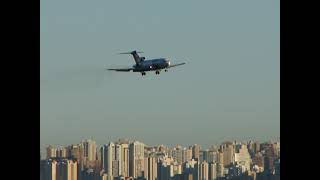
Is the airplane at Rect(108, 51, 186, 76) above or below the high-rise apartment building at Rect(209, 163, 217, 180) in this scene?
above

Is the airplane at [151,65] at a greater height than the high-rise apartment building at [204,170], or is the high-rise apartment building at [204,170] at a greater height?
the airplane at [151,65]

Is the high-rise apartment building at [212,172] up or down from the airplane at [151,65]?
down

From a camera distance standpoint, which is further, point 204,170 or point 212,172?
point 204,170

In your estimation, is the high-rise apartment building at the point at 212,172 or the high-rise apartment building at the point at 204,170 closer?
the high-rise apartment building at the point at 212,172

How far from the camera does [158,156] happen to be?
1456cm

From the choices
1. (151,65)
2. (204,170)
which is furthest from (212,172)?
(151,65)

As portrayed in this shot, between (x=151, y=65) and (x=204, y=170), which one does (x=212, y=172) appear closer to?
(x=204, y=170)
